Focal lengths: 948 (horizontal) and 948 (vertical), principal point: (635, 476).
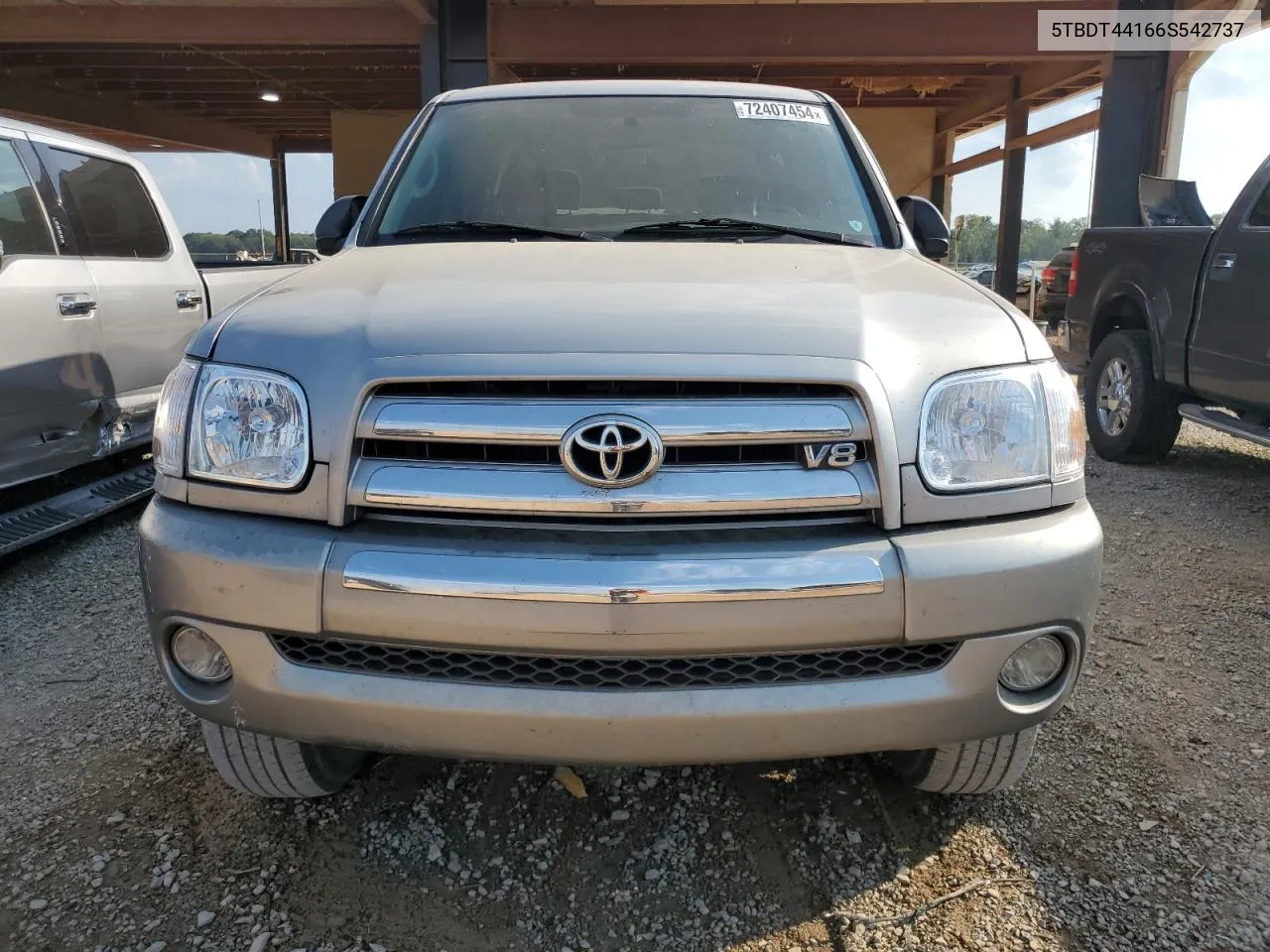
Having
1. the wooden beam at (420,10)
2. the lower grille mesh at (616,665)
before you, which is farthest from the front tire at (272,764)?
the wooden beam at (420,10)

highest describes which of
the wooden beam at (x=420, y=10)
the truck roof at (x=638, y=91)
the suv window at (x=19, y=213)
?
the wooden beam at (x=420, y=10)

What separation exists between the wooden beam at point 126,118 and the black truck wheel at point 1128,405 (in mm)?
17159

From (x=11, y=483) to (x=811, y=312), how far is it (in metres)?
3.66

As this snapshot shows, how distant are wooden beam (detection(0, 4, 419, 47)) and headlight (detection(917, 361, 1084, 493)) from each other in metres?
11.3

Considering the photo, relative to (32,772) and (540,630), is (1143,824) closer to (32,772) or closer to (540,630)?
(540,630)

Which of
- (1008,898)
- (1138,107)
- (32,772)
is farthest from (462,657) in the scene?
(1138,107)

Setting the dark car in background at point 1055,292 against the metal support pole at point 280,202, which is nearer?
the dark car in background at point 1055,292

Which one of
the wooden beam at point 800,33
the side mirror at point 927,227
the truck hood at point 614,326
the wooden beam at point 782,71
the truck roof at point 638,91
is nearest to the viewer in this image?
the truck hood at point 614,326

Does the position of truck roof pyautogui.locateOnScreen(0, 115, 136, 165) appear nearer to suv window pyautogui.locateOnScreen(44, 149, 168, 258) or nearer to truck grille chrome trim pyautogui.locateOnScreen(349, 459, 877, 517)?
suv window pyautogui.locateOnScreen(44, 149, 168, 258)

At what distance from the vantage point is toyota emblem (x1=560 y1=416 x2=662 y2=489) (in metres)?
1.74

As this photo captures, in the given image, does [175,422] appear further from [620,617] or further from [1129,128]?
[1129,128]

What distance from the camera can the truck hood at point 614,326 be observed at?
1.81 metres

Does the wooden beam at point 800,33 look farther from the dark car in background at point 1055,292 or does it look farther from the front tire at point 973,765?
the front tire at point 973,765

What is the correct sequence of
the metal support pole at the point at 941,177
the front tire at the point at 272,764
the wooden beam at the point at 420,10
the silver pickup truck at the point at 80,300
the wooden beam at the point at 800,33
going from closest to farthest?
1. the front tire at the point at 272,764
2. the silver pickup truck at the point at 80,300
3. the wooden beam at the point at 420,10
4. the wooden beam at the point at 800,33
5. the metal support pole at the point at 941,177
